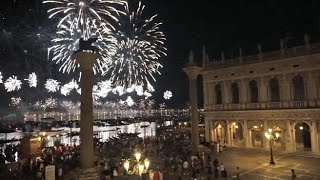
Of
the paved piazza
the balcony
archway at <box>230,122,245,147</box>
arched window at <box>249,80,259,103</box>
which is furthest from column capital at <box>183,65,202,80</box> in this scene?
archway at <box>230,122,245,147</box>

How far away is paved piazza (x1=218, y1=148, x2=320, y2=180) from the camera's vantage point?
933 inches

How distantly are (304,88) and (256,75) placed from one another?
5699 millimetres

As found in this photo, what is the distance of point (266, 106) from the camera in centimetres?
3578

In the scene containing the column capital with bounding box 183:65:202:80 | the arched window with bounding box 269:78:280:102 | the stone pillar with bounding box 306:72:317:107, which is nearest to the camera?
the stone pillar with bounding box 306:72:317:107

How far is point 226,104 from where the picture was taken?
40.0 m

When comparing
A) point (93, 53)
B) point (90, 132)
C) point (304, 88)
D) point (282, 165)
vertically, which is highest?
point (93, 53)

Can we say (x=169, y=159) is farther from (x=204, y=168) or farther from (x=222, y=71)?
(x=222, y=71)

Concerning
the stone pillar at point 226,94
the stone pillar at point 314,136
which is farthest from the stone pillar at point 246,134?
the stone pillar at point 314,136

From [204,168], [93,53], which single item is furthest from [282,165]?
[93,53]

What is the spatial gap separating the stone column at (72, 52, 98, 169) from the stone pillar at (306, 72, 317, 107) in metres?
22.8

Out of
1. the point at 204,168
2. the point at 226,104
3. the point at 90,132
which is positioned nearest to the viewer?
the point at 90,132

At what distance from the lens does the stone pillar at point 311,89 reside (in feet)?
104

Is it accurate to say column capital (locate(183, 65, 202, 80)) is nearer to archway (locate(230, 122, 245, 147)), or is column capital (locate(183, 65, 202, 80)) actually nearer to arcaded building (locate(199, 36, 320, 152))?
arcaded building (locate(199, 36, 320, 152))

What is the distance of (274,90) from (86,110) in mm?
23429
